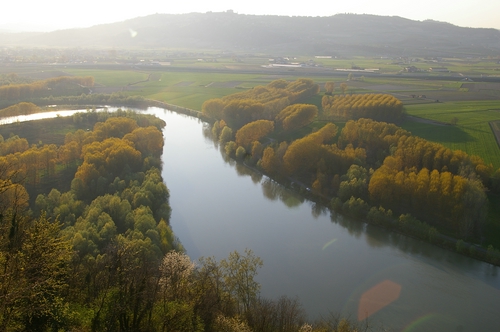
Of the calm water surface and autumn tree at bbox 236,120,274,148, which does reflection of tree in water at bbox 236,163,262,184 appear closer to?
the calm water surface

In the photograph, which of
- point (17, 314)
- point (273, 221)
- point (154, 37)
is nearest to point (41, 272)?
point (17, 314)

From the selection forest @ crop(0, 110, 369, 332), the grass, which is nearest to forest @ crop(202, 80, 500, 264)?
the grass

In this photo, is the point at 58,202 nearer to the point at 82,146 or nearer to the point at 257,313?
the point at 82,146

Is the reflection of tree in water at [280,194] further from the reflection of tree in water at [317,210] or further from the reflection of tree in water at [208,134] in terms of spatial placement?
the reflection of tree in water at [208,134]

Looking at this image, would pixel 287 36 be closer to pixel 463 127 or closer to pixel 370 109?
pixel 370 109

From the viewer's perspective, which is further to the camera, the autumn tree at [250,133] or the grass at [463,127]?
the autumn tree at [250,133]

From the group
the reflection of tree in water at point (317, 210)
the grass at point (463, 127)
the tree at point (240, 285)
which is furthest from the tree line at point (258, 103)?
the tree at point (240, 285)
